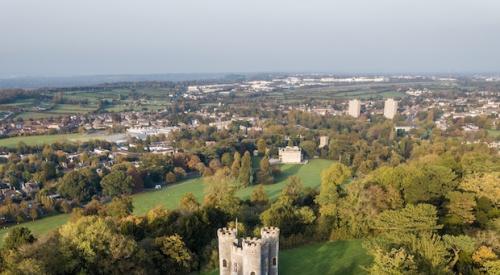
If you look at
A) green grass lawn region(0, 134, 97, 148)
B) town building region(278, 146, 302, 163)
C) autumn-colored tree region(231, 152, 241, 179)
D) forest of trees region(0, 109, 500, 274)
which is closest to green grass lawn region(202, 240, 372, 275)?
forest of trees region(0, 109, 500, 274)

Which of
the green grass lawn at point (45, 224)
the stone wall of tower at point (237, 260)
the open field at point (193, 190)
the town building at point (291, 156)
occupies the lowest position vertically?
the open field at point (193, 190)

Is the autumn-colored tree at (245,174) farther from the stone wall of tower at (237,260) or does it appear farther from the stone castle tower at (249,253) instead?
the stone wall of tower at (237,260)

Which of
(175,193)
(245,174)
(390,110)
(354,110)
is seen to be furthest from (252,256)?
(390,110)

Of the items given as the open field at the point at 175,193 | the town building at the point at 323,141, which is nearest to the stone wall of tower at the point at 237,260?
the open field at the point at 175,193

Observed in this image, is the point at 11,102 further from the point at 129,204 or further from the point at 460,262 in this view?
the point at 460,262

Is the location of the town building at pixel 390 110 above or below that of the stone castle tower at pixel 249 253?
below

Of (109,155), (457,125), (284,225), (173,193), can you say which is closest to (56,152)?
(109,155)

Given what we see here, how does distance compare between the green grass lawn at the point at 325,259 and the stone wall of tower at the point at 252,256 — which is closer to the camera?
the stone wall of tower at the point at 252,256
